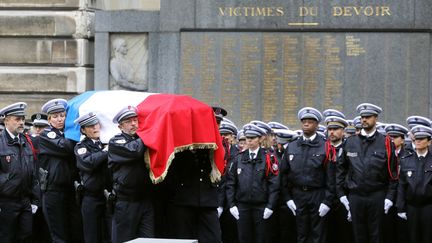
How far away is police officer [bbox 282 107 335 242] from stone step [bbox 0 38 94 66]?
6694 mm

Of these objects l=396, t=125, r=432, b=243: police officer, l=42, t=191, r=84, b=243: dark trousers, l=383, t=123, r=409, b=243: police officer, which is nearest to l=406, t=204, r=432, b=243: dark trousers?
l=396, t=125, r=432, b=243: police officer

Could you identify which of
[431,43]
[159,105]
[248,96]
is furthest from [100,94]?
[431,43]

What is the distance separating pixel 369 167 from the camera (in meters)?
14.2

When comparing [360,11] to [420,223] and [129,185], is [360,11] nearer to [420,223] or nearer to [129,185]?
[420,223]

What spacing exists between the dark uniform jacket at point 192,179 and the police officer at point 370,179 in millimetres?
2014

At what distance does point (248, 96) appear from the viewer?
771 inches

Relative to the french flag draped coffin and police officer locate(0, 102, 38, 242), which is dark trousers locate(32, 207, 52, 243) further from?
the french flag draped coffin

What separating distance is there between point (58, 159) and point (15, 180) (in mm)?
703

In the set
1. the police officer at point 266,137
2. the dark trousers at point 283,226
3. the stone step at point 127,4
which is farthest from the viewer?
the stone step at point 127,4

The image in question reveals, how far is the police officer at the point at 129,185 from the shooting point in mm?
12609

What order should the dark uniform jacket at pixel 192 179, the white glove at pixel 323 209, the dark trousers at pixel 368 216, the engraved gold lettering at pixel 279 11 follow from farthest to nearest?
the engraved gold lettering at pixel 279 11 → the white glove at pixel 323 209 → the dark trousers at pixel 368 216 → the dark uniform jacket at pixel 192 179

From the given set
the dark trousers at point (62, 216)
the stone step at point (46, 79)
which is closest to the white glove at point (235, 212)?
the dark trousers at point (62, 216)

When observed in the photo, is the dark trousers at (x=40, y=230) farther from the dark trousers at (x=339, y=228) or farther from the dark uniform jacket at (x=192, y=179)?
the dark trousers at (x=339, y=228)

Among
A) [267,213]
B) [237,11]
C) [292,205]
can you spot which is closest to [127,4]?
[237,11]
